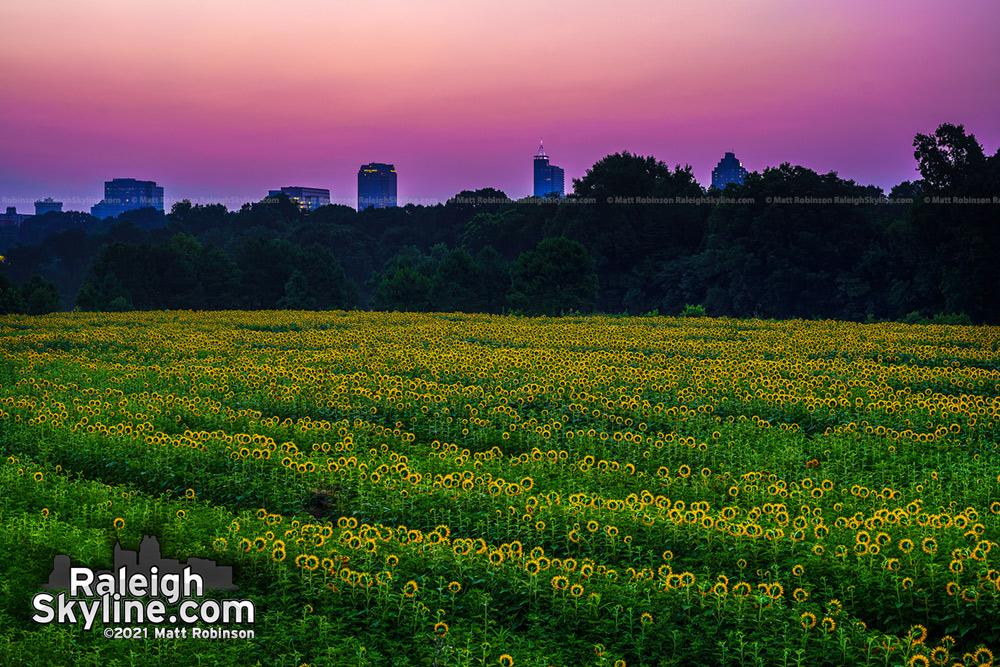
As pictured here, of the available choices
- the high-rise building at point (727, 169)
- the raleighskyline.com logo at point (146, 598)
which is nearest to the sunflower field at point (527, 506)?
the raleighskyline.com logo at point (146, 598)

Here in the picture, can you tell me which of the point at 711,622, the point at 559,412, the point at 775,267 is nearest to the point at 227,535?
the point at 711,622

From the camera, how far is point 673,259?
221 feet

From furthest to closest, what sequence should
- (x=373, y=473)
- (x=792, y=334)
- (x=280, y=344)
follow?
(x=792, y=334), (x=280, y=344), (x=373, y=473)

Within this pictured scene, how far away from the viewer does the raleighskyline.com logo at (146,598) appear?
638cm

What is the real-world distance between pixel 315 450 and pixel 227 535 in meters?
3.62

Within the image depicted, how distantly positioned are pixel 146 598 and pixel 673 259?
6324 centimetres

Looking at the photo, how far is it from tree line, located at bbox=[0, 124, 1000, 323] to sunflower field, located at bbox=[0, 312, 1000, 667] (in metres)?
31.7

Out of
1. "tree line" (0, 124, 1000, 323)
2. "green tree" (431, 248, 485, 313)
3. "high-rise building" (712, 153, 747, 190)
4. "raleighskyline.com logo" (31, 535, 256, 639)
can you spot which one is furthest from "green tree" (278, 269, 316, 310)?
"high-rise building" (712, 153, 747, 190)

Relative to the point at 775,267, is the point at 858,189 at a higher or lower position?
higher

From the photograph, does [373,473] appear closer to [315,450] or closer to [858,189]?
[315,450]

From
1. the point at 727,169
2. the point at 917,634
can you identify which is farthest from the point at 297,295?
the point at 727,169

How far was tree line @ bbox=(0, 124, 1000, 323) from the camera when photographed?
47.1 meters

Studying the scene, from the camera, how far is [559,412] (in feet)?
46.1

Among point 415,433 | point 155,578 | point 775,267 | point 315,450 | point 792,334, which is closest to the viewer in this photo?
point 155,578
